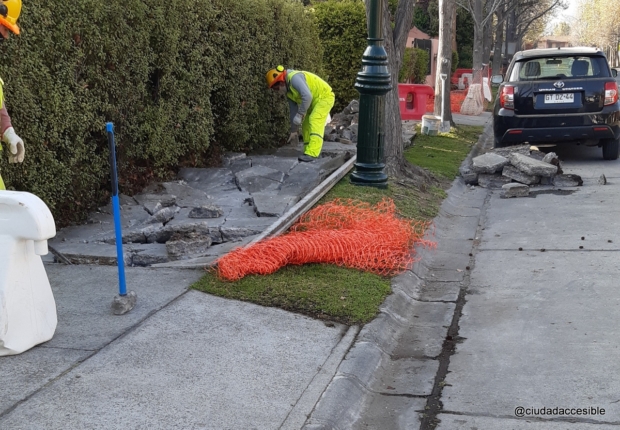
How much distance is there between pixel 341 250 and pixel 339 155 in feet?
16.5

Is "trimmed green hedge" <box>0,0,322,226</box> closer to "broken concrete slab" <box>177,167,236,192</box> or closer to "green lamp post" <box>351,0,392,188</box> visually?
"broken concrete slab" <box>177,167,236,192</box>

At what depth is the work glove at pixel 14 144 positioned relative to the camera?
529 centimetres

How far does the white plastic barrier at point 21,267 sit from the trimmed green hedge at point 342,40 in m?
14.6

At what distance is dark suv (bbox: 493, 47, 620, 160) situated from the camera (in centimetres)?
1207

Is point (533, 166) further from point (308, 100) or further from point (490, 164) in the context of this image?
point (308, 100)

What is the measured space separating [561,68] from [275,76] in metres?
4.70

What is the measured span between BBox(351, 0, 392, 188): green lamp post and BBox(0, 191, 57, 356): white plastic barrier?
527cm

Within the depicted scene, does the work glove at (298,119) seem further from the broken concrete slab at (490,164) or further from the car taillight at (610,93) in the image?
the car taillight at (610,93)

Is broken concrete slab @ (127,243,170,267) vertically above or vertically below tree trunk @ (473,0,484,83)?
below

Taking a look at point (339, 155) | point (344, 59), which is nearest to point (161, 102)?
point (339, 155)

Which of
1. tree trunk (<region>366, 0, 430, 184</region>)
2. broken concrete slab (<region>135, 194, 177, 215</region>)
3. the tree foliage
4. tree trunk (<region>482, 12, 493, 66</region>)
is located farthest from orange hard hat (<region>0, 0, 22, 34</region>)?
the tree foliage

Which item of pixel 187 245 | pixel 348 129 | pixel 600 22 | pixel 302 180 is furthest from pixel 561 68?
pixel 600 22

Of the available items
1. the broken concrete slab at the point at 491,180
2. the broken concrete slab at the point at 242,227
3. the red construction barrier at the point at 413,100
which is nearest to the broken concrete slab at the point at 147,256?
the broken concrete slab at the point at 242,227

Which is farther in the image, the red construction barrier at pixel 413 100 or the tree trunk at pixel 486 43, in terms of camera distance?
the tree trunk at pixel 486 43
